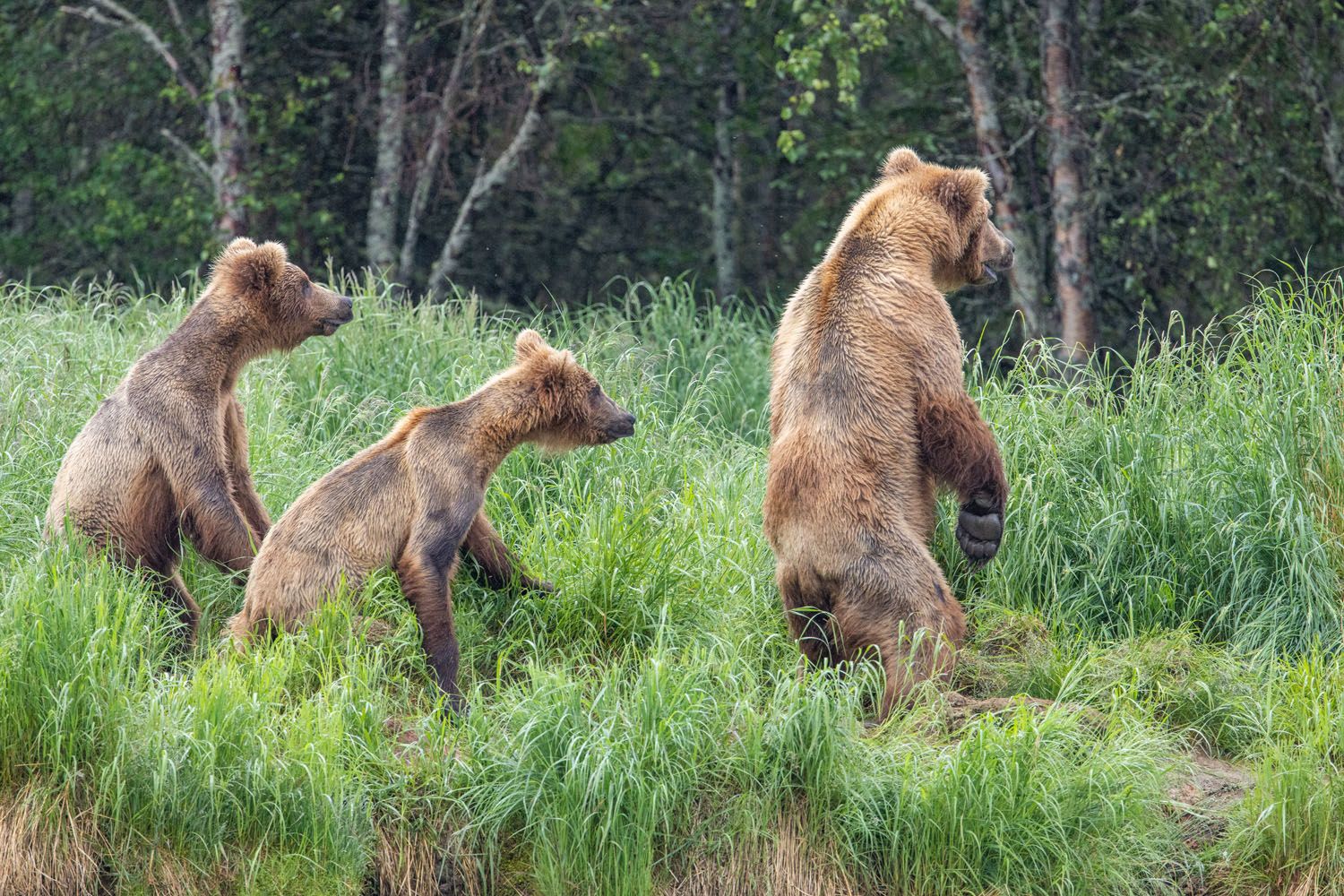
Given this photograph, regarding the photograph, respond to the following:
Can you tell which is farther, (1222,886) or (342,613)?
(342,613)

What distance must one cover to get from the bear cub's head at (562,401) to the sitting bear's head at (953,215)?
1.19 m

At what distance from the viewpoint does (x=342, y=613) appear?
5039 millimetres

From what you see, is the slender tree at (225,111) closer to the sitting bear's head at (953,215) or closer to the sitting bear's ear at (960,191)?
the sitting bear's head at (953,215)

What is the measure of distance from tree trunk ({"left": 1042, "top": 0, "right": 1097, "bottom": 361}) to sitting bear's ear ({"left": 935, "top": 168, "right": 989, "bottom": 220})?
15.7ft

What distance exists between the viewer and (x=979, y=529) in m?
5.04

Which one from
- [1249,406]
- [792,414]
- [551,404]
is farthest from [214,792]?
[1249,406]

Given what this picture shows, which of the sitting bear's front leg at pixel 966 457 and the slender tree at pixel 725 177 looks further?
the slender tree at pixel 725 177

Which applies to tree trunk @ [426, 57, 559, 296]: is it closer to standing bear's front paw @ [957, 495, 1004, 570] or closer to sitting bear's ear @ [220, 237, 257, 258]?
sitting bear's ear @ [220, 237, 257, 258]

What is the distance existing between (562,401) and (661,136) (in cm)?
953

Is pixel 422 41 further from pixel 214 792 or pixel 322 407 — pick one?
pixel 214 792

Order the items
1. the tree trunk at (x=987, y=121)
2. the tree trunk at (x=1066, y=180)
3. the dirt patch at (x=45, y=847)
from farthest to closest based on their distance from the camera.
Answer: the tree trunk at (x=987, y=121), the tree trunk at (x=1066, y=180), the dirt patch at (x=45, y=847)

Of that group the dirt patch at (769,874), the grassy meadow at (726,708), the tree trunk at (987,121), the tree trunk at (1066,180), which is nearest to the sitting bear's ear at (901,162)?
the grassy meadow at (726,708)

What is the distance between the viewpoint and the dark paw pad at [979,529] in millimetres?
5027

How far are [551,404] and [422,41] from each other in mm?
8578
